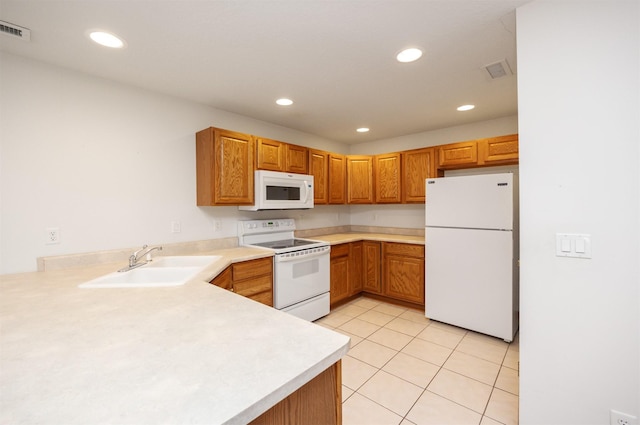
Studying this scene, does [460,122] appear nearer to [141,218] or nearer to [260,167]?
[260,167]

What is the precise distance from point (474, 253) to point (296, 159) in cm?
219

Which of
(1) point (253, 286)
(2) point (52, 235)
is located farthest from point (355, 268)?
(2) point (52, 235)

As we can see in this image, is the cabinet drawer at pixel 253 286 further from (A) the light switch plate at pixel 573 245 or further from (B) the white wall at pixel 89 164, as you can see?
(A) the light switch plate at pixel 573 245

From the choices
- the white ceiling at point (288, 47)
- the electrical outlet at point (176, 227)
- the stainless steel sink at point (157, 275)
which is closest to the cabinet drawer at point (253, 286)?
the stainless steel sink at point (157, 275)

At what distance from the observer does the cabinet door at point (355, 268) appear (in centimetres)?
361

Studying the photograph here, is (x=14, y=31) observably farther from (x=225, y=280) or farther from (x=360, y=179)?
(x=360, y=179)

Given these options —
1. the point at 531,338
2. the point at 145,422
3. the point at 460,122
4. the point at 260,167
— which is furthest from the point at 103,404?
the point at 460,122

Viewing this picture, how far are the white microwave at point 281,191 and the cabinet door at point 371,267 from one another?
3.41ft

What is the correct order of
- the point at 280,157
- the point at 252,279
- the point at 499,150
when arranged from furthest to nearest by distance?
the point at 280,157 < the point at 499,150 < the point at 252,279

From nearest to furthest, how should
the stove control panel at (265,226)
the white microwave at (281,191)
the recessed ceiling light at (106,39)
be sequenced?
the recessed ceiling light at (106,39) → the white microwave at (281,191) → the stove control panel at (265,226)

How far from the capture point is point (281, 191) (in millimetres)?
3055

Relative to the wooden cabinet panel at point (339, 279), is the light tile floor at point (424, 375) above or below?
below

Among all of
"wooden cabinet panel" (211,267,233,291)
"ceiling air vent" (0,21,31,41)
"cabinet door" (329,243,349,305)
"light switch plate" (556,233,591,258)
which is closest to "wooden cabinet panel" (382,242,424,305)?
"cabinet door" (329,243,349,305)

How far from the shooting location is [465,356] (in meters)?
2.35
